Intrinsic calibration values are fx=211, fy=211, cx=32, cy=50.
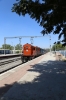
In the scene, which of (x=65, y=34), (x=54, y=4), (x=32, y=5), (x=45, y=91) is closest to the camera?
(x=54, y=4)

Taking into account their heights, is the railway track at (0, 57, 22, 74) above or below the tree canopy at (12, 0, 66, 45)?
below

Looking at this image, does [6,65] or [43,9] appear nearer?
[43,9]

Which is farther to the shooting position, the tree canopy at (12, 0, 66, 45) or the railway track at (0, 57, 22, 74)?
the railway track at (0, 57, 22, 74)

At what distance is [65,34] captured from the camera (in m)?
9.38

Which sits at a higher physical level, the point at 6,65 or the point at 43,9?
the point at 43,9

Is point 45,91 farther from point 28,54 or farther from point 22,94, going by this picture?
point 28,54

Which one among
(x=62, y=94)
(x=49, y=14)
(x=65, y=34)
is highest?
(x=49, y=14)

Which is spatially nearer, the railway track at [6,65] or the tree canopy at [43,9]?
the tree canopy at [43,9]

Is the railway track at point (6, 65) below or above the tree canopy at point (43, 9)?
below

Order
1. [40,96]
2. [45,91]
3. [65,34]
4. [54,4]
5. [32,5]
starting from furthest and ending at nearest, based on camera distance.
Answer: [65,34]
[45,91]
[40,96]
[32,5]
[54,4]

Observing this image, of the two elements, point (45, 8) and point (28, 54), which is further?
point (28, 54)

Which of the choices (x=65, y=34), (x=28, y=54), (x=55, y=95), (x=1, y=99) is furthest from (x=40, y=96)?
(x=28, y=54)

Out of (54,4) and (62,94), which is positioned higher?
(54,4)

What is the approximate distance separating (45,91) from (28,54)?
27765mm
